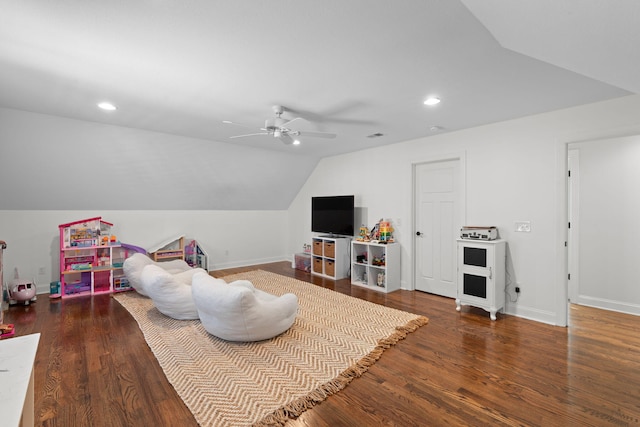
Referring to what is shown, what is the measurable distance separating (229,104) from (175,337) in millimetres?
2576

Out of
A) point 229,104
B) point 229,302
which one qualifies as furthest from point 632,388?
point 229,104

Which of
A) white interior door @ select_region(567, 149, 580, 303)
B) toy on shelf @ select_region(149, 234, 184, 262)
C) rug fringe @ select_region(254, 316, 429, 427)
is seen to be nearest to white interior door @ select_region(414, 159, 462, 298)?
white interior door @ select_region(567, 149, 580, 303)

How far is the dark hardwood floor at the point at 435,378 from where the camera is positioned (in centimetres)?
196

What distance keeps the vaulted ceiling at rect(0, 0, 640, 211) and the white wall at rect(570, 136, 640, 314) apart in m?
1.35

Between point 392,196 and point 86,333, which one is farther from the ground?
point 392,196

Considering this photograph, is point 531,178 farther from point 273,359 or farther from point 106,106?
point 106,106

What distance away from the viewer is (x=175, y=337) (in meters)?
3.11

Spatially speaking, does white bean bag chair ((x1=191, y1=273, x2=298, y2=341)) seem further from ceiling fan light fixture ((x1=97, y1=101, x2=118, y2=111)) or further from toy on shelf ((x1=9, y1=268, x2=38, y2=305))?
toy on shelf ((x1=9, y1=268, x2=38, y2=305))

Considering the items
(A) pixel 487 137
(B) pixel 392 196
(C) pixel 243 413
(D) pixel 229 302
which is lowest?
(C) pixel 243 413

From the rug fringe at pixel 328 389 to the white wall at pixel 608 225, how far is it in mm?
3054

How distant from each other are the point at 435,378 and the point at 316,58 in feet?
8.91

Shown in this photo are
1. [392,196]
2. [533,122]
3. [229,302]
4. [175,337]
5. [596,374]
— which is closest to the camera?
[596,374]

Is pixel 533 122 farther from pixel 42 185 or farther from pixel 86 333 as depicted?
pixel 42 185

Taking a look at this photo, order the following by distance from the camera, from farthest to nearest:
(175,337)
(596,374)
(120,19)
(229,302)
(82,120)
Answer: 1. (82,120)
2. (175,337)
3. (229,302)
4. (596,374)
5. (120,19)
